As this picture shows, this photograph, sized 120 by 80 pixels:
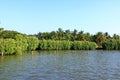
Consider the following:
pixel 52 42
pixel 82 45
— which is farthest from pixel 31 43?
pixel 82 45

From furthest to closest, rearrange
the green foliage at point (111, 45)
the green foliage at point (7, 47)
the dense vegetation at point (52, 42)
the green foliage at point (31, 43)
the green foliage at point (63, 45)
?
the green foliage at point (111, 45) → the green foliage at point (63, 45) → the green foliage at point (31, 43) → the dense vegetation at point (52, 42) → the green foliage at point (7, 47)

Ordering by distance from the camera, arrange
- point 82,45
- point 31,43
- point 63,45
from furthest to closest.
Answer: point 82,45, point 63,45, point 31,43

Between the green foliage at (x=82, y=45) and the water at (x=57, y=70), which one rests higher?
the green foliage at (x=82, y=45)

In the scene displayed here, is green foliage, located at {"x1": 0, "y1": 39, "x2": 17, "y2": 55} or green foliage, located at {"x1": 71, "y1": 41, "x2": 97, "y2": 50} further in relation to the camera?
green foliage, located at {"x1": 71, "y1": 41, "x2": 97, "y2": 50}

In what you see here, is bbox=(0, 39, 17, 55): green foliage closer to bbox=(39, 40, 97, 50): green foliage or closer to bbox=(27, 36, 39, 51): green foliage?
bbox=(27, 36, 39, 51): green foliage

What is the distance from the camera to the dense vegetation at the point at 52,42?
8344cm

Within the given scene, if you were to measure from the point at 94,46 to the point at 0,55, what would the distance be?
79.0 meters

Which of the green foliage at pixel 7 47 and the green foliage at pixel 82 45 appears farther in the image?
the green foliage at pixel 82 45

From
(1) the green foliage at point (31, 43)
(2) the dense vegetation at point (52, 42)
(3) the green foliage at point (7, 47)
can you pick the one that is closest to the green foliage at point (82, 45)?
(2) the dense vegetation at point (52, 42)

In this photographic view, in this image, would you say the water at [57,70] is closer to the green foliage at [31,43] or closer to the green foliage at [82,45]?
the green foliage at [31,43]

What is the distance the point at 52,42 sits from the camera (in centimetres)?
13750

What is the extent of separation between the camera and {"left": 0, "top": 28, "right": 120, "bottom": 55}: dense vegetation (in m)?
83.4

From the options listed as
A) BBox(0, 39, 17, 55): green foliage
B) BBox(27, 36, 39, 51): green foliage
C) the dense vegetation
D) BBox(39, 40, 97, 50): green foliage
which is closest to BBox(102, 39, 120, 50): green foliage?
the dense vegetation

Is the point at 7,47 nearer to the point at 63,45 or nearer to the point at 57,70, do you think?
the point at 57,70
